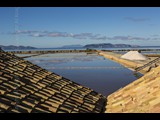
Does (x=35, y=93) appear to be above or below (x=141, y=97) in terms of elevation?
above

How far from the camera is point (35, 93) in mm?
5867

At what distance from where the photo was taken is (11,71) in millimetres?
6590

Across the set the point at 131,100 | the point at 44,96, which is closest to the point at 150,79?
the point at 131,100

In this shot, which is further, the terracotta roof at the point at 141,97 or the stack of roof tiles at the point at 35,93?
the terracotta roof at the point at 141,97

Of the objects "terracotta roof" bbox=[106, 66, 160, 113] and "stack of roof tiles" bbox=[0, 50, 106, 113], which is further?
"terracotta roof" bbox=[106, 66, 160, 113]

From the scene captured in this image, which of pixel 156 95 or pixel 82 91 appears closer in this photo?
pixel 156 95

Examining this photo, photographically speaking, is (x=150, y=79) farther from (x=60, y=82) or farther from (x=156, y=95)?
(x=60, y=82)

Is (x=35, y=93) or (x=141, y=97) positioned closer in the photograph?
(x=35, y=93)

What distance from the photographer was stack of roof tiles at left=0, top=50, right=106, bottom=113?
16.1 ft

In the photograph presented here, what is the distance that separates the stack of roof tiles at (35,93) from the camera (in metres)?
4.92
